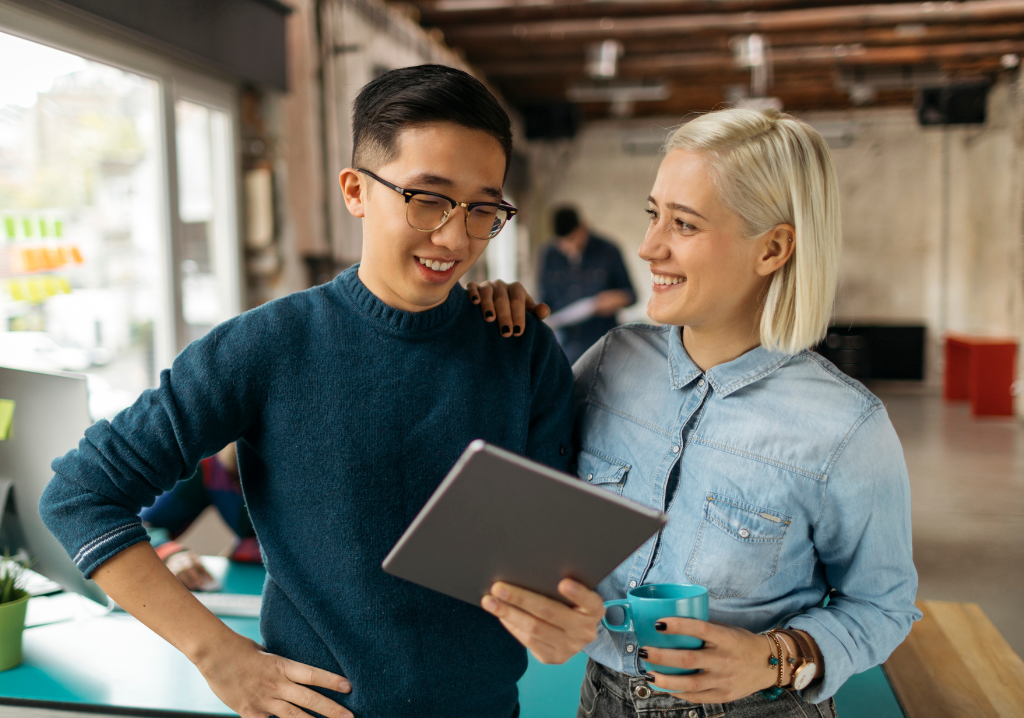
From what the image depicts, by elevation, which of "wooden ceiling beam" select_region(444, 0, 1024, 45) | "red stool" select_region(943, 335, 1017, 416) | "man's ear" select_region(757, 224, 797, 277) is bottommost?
"red stool" select_region(943, 335, 1017, 416)

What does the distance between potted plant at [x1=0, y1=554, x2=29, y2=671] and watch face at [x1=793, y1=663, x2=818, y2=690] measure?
140 cm

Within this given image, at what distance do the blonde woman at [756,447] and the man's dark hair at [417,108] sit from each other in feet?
0.89

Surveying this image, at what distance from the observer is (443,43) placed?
7.13 m

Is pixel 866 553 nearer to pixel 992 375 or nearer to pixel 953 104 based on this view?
pixel 992 375

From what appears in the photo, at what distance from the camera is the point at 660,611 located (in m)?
0.95

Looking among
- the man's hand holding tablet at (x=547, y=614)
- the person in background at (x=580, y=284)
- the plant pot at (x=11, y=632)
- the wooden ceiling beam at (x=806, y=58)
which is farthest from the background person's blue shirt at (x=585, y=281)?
the man's hand holding tablet at (x=547, y=614)

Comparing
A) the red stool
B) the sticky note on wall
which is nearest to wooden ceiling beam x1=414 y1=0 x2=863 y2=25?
the red stool

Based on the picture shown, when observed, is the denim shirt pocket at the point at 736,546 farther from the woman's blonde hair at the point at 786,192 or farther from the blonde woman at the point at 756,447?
the woman's blonde hair at the point at 786,192

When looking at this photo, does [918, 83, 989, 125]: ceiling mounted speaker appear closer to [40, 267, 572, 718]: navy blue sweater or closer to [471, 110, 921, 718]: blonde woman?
[471, 110, 921, 718]: blonde woman

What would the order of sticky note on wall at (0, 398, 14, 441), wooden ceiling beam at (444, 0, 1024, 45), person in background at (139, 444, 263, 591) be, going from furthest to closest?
wooden ceiling beam at (444, 0, 1024, 45) → person in background at (139, 444, 263, 591) → sticky note on wall at (0, 398, 14, 441)

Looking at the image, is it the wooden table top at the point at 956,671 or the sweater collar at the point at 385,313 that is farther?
the wooden table top at the point at 956,671

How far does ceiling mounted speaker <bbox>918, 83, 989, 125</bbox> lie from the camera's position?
7.87 meters

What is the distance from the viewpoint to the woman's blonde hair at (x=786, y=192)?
118 cm

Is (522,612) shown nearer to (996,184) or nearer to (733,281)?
(733,281)
